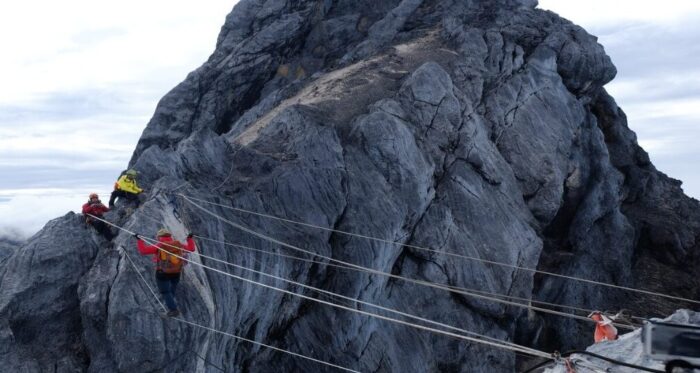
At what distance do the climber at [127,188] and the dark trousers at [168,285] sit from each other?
22.9 ft

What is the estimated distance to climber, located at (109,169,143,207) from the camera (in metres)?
22.2

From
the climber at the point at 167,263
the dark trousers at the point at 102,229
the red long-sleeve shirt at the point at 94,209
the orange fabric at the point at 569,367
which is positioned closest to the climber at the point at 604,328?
the orange fabric at the point at 569,367

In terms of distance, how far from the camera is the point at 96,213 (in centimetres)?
2012

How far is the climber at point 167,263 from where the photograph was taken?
16125 millimetres

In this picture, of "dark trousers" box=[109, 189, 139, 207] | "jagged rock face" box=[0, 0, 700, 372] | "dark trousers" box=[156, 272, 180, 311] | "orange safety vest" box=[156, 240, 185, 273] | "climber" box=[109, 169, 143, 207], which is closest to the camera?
"orange safety vest" box=[156, 240, 185, 273]

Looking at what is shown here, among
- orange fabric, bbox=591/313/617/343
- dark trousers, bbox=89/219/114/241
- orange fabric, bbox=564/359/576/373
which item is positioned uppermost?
dark trousers, bbox=89/219/114/241

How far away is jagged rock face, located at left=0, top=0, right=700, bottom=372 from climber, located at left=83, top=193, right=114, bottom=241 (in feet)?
1.46

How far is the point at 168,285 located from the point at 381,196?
45.5ft

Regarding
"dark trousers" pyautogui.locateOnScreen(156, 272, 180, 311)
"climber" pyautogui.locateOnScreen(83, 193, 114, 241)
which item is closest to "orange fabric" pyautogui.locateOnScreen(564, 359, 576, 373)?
"dark trousers" pyautogui.locateOnScreen(156, 272, 180, 311)

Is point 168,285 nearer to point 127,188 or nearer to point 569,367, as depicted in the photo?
point 127,188

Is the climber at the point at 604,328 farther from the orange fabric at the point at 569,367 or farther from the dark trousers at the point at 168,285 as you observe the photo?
the dark trousers at the point at 168,285

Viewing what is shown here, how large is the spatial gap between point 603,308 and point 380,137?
2284 centimetres

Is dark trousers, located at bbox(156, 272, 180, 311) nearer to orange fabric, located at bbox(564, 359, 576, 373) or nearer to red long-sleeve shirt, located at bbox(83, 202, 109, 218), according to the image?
red long-sleeve shirt, located at bbox(83, 202, 109, 218)

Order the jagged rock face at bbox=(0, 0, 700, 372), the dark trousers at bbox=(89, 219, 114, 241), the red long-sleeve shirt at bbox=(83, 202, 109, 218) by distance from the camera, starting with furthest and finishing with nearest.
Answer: the red long-sleeve shirt at bbox=(83, 202, 109, 218) → the dark trousers at bbox=(89, 219, 114, 241) → the jagged rock face at bbox=(0, 0, 700, 372)
